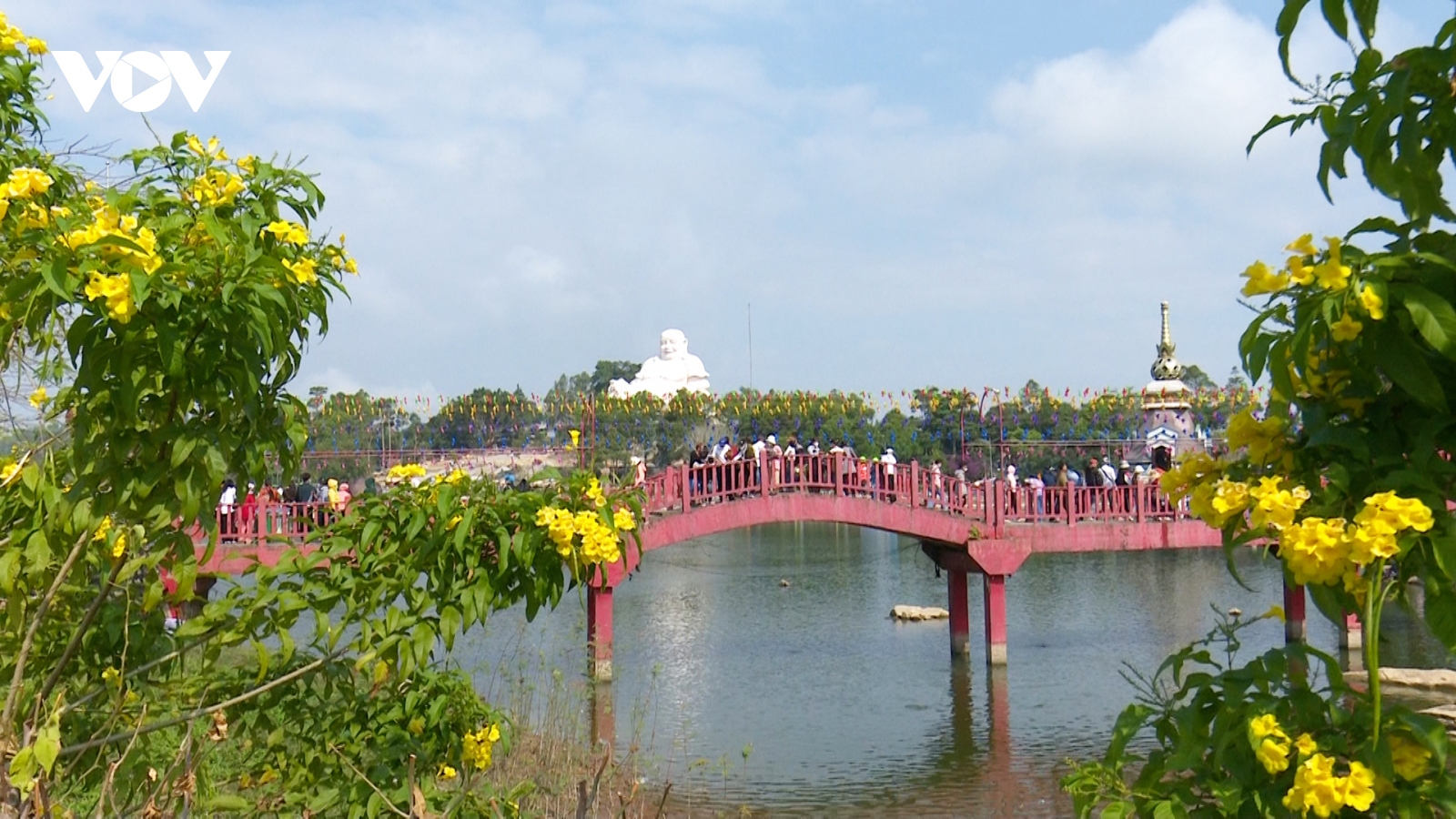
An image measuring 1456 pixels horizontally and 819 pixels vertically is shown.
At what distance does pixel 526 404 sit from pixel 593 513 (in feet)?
121

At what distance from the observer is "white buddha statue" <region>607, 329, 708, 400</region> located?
5253cm

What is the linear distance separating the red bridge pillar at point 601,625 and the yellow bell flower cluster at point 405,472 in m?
11.1

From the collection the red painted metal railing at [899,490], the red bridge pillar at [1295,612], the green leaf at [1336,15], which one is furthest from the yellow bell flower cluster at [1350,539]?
the red bridge pillar at [1295,612]

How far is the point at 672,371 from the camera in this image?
53.2 meters

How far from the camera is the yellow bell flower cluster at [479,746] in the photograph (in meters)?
4.07

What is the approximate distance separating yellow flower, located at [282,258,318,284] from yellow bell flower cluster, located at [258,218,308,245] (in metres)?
0.04

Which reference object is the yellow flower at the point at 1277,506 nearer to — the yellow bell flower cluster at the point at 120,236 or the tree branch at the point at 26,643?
the yellow bell flower cluster at the point at 120,236

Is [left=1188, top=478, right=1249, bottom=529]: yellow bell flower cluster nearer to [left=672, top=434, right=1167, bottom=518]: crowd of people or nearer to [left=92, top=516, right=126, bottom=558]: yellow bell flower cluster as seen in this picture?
[left=92, top=516, right=126, bottom=558]: yellow bell flower cluster

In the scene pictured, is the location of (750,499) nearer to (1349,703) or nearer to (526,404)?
(1349,703)

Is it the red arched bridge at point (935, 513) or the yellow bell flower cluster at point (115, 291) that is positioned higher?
the yellow bell flower cluster at point (115, 291)

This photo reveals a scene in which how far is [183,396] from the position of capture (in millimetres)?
2814

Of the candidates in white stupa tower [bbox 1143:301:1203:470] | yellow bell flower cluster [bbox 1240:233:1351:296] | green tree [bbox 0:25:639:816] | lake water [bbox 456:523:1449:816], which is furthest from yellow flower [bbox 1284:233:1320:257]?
white stupa tower [bbox 1143:301:1203:470]

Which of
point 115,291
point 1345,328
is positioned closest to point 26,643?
point 115,291

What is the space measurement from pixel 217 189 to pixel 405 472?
1.04 m
